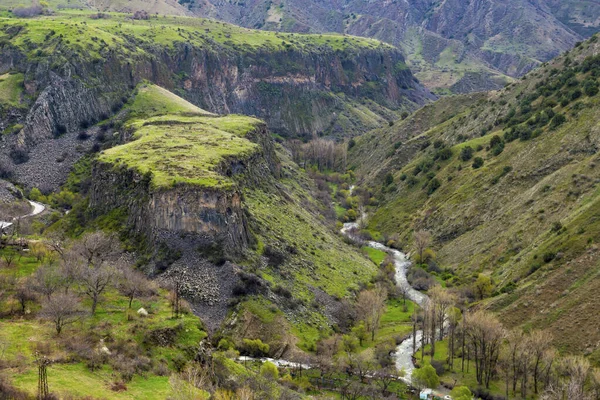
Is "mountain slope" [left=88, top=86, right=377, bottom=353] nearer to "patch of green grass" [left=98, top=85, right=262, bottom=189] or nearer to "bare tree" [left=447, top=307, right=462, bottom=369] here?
"patch of green grass" [left=98, top=85, right=262, bottom=189]

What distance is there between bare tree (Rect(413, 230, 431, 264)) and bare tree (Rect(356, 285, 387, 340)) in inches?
1087

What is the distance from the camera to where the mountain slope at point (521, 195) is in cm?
8406

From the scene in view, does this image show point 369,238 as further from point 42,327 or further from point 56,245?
point 42,327

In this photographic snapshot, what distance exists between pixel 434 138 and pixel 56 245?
13678 centimetres

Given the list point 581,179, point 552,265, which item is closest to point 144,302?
point 552,265

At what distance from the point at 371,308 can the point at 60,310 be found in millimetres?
56328

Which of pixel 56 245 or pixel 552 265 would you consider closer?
pixel 56 245

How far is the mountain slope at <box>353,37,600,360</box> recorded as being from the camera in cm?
8406

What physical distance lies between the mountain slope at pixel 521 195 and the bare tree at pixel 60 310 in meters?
61.2

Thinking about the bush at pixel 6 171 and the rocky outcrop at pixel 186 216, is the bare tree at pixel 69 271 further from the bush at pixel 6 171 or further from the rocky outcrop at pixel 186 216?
the bush at pixel 6 171

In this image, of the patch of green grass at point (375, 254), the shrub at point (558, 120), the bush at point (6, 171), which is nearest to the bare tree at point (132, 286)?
the patch of green grass at point (375, 254)

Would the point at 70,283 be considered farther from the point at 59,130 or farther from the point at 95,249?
the point at 59,130

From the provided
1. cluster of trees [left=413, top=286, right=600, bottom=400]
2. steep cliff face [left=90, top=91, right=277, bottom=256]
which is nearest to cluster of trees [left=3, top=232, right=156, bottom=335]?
steep cliff face [left=90, top=91, right=277, bottom=256]

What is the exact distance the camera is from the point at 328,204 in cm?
17150
